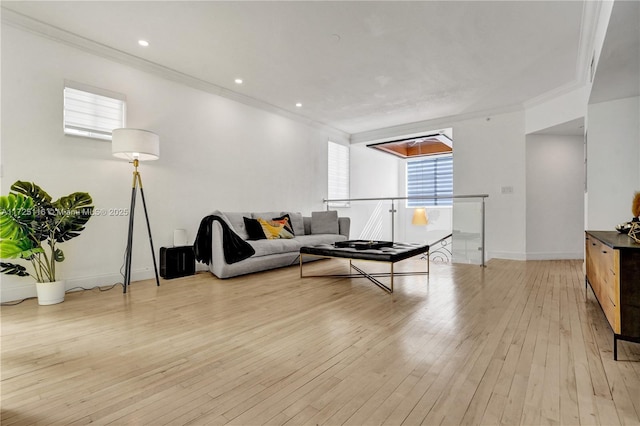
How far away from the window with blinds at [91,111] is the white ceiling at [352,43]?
0.53 m

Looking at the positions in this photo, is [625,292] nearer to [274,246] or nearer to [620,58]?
[620,58]

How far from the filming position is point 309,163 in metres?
6.44

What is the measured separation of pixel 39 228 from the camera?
9.39 feet

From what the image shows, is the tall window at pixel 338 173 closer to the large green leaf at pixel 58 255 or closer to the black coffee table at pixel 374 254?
the black coffee table at pixel 374 254

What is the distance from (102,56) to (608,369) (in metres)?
5.08

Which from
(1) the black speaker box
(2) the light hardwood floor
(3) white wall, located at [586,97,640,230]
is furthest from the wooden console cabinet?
(1) the black speaker box

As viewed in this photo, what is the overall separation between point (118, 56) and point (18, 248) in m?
2.32

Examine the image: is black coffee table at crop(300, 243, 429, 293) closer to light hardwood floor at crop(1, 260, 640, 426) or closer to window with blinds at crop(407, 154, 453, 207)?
light hardwood floor at crop(1, 260, 640, 426)

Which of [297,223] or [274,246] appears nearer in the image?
[274,246]

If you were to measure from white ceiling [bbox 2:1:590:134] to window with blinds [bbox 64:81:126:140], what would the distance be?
1.75 ft

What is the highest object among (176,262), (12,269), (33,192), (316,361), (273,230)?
(33,192)

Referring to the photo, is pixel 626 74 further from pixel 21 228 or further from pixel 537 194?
pixel 21 228

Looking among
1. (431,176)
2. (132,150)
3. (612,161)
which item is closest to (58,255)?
(132,150)

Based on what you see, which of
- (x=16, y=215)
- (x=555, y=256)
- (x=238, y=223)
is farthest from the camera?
(x=555, y=256)
